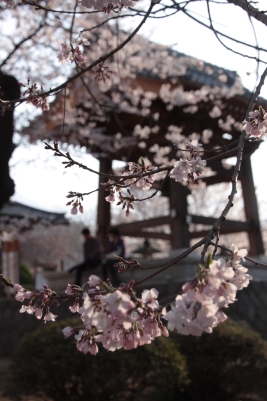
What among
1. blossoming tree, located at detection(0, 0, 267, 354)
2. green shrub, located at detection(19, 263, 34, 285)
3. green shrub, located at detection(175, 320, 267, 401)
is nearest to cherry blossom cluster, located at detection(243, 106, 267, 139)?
blossoming tree, located at detection(0, 0, 267, 354)

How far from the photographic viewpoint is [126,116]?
27.6 feet

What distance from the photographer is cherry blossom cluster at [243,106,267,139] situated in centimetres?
183

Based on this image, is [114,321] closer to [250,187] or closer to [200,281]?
[200,281]

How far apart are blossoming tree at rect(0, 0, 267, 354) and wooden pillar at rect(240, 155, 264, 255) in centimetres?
90

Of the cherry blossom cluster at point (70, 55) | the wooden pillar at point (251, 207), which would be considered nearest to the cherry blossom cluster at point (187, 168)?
the cherry blossom cluster at point (70, 55)

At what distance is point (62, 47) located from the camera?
2.51 m

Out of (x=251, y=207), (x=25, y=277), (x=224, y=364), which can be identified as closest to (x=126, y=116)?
(x=251, y=207)

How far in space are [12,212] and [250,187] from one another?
281 inches

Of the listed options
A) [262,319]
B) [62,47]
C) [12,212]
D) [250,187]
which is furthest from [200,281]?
[12,212]

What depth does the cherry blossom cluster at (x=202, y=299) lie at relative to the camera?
1106 millimetres

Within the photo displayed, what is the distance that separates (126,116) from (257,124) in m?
6.69

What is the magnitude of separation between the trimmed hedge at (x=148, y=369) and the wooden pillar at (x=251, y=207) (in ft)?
11.5

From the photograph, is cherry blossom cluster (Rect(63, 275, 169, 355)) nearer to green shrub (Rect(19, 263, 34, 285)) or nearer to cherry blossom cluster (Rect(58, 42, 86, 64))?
cherry blossom cluster (Rect(58, 42, 86, 64))

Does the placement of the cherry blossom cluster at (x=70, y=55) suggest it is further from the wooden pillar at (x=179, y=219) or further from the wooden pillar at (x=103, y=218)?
the wooden pillar at (x=103, y=218)
